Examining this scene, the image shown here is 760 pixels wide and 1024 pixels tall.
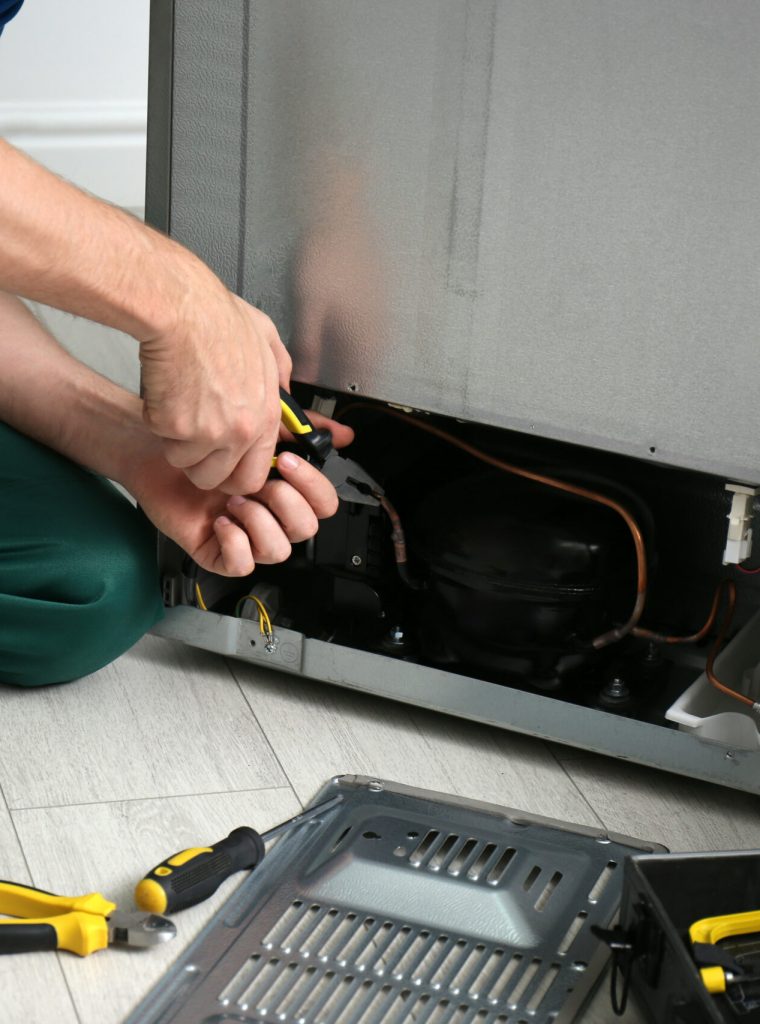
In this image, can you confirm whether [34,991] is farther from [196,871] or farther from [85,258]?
[85,258]

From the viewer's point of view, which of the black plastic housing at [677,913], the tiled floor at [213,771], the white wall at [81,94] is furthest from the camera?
the white wall at [81,94]

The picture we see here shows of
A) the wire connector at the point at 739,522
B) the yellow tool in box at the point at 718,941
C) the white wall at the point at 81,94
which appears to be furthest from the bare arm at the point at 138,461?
the white wall at the point at 81,94

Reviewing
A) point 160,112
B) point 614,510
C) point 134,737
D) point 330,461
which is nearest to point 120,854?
point 134,737

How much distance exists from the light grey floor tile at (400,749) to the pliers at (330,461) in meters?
0.22

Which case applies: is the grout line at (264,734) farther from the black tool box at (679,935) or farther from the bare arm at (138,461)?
the black tool box at (679,935)

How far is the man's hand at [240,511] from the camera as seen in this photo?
3.79 feet

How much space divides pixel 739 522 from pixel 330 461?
0.39 meters

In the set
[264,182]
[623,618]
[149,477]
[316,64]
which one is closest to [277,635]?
[149,477]

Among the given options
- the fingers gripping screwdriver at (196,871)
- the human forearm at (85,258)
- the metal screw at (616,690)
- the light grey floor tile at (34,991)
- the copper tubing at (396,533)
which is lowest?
the light grey floor tile at (34,991)

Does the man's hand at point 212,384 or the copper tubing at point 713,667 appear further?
the copper tubing at point 713,667

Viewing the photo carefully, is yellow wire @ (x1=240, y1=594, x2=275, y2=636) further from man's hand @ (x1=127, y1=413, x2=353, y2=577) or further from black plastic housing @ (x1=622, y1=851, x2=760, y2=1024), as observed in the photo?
black plastic housing @ (x1=622, y1=851, x2=760, y2=1024)

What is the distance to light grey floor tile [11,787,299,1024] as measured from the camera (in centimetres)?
93

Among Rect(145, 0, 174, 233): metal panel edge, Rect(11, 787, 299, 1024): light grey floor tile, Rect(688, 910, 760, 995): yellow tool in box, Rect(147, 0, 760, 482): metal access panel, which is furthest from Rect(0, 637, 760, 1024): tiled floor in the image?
Rect(145, 0, 174, 233): metal panel edge

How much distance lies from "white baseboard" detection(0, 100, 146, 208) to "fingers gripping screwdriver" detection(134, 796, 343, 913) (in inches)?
64.8
